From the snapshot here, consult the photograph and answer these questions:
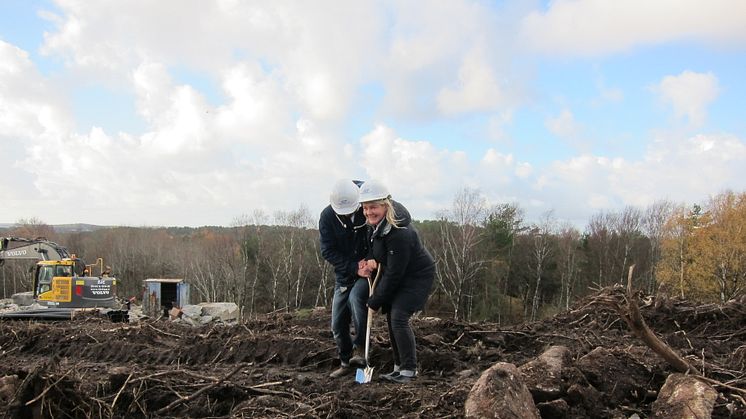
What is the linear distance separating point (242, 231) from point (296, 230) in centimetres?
570

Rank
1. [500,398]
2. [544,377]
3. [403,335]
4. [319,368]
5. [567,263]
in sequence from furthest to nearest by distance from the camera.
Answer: [567,263] → [319,368] → [403,335] → [544,377] → [500,398]

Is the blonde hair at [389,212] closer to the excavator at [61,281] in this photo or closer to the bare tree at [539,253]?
the excavator at [61,281]

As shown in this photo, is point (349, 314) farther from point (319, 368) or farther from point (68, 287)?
point (68, 287)

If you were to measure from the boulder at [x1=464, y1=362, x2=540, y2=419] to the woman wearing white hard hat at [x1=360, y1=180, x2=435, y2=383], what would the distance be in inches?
48.9

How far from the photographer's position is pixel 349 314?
4.91 meters

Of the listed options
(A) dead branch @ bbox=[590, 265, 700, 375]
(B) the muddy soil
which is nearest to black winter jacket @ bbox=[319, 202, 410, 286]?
(B) the muddy soil

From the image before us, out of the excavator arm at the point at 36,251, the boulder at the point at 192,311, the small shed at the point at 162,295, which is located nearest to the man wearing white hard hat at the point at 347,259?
the excavator arm at the point at 36,251

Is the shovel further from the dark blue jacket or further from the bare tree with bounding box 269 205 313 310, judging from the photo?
the bare tree with bounding box 269 205 313 310

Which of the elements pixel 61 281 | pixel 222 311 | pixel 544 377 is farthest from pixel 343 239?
pixel 222 311

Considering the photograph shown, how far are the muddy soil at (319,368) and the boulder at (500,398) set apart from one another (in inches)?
7.5

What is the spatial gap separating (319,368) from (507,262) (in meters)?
32.7

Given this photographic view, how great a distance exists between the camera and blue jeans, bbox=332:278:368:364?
479 cm

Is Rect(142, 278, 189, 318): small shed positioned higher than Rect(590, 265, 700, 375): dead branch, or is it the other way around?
Rect(590, 265, 700, 375): dead branch

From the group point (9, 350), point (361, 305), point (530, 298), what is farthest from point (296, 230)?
point (361, 305)
